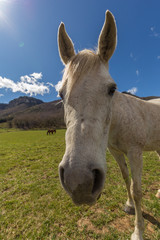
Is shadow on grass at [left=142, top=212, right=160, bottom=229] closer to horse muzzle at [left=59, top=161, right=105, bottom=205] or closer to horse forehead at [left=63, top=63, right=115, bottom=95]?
horse muzzle at [left=59, top=161, right=105, bottom=205]

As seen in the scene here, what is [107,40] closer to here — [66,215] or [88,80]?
[88,80]

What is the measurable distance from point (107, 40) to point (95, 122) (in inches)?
66.2

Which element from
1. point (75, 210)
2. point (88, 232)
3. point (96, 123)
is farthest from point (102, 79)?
point (75, 210)

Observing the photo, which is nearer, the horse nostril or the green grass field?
the horse nostril

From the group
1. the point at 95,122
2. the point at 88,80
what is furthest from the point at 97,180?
the point at 88,80

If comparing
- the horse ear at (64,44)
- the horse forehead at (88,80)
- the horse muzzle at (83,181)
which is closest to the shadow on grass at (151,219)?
the horse muzzle at (83,181)

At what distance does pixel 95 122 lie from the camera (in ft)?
4.67

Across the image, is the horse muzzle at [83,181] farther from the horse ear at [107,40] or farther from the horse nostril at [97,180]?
the horse ear at [107,40]

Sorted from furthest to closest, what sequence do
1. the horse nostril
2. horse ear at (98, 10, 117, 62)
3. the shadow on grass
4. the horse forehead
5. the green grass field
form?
the shadow on grass < the green grass field < horse ear at (98, 10, 117, 62) < the horse forehead < the horse nostril

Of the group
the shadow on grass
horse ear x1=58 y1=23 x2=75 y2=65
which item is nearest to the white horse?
horse ear x1=58 y1=23 x2=75 y2=65

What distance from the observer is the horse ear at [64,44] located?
2.28 m

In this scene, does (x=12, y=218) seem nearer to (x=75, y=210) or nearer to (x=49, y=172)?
(x=75, y=210)

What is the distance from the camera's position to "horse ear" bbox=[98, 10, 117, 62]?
1.94m

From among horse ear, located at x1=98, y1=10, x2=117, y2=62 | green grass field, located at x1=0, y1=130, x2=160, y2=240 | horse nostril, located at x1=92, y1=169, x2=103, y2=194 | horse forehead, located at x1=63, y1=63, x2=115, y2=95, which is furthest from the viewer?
green grass field, located at x1=0, y1=130, x2=160, y2=240
